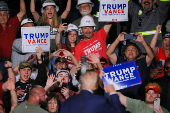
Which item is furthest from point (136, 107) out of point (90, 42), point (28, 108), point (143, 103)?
point (90, 42)

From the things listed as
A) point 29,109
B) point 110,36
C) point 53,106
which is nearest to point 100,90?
point 53,106

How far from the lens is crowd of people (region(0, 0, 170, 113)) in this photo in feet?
17.5

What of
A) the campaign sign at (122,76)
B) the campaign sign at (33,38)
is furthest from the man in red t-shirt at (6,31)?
the campaign sign at (122,76)

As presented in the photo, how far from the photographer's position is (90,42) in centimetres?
726

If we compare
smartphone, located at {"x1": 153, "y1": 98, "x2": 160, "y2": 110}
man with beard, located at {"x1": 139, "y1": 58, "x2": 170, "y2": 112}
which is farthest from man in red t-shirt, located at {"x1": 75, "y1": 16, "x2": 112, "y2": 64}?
smartphone, located at {"x1": 153, "y1": 98, "x2": 160, "y2": 110}

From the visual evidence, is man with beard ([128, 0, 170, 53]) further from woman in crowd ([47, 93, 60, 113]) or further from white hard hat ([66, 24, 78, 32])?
woman in crowd ([47, 93, 60, 113])

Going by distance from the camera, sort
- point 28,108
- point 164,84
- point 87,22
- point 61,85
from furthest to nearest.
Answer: point 87,22, point 61,85, point 164,84, point 28,108

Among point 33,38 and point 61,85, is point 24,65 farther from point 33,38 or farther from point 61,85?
point 61,85

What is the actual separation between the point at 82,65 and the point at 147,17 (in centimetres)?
259

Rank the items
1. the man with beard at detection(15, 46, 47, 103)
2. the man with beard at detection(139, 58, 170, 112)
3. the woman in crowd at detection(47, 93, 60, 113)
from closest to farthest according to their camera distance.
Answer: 1. the woman in crowd at detection(47, 93, 60, 113)
2. the man with beard at detection(139, 58, 170, 112)
3. the man with beard at detection(15, 46, 47, 103)

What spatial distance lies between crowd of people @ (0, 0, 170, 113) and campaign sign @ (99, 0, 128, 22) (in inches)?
11.9

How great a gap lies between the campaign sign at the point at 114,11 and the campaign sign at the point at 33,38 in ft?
4.22

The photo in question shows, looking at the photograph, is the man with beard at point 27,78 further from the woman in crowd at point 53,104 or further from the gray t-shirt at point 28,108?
the gray t-shirt at point 28,108

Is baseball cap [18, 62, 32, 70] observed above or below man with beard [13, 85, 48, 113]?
above
